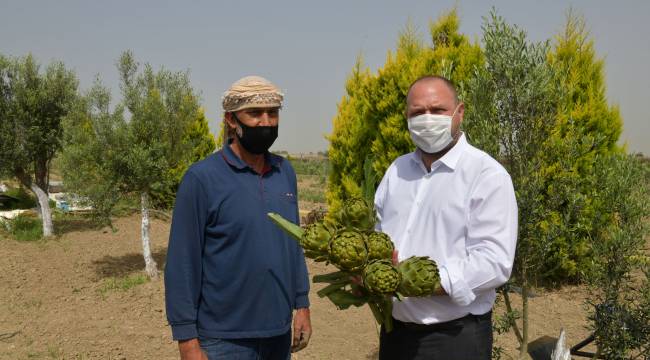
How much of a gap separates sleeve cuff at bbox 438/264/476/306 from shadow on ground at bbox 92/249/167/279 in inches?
371

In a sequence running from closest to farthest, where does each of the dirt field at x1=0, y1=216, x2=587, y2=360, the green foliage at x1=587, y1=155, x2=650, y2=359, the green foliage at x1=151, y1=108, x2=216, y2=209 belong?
1. the green foliage at x1=587, y1=155, x2=650, y2=359
2. the dirt field at x1=0, y1=216, x2=587, y2=360
3. the green foliage at x1=151, y1=108, x2=216, y2=209

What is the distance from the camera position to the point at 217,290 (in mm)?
2678

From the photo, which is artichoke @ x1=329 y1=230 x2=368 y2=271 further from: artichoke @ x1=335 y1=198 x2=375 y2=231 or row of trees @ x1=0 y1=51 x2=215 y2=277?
row of trees @ x1=0 y1=51 x2=215 y2=277

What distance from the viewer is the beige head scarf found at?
280 centimetres

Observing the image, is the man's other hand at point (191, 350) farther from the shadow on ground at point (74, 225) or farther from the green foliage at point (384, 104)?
the shadow on ground at point (74, 225)

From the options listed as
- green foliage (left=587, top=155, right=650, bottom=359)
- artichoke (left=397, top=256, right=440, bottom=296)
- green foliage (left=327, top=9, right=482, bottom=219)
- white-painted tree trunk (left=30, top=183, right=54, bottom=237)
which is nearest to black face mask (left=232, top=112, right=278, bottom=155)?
artichoke (left=397, top=256, right=440, bottom=296)

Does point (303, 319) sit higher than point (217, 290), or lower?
lower

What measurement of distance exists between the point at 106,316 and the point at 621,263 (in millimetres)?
7050

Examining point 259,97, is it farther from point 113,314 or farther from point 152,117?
point 152,117

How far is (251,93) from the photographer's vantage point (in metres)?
2.80

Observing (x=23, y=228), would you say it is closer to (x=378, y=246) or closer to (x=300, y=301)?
(x=300, y=301)

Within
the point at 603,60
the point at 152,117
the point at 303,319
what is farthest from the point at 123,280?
the point at 603,60

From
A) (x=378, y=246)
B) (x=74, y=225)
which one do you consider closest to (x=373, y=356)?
(x=378, y=246)

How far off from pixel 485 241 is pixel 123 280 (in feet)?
29.4
